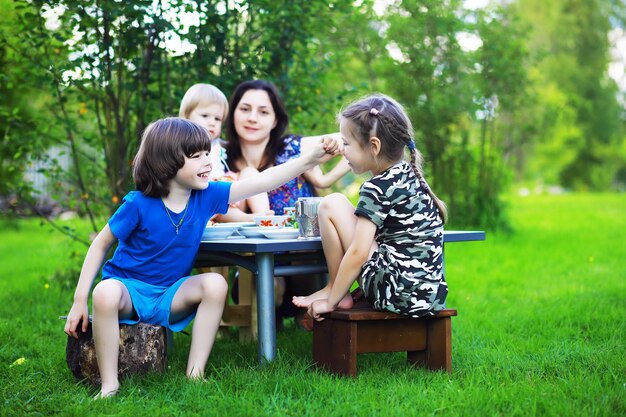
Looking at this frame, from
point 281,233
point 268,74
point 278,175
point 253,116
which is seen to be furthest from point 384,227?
point 268,74

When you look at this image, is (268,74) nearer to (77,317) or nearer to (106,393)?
(77,317)

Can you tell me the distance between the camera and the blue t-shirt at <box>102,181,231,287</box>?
3.44 metres

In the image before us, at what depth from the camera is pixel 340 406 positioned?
300 cm

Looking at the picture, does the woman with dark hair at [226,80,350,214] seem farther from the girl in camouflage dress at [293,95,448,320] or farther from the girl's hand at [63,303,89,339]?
the girl's hand at [63,303,89,339]

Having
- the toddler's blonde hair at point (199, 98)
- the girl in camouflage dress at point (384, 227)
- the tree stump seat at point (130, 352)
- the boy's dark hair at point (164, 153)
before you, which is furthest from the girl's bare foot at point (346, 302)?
the toddler's blonde hair at point (199, 98)

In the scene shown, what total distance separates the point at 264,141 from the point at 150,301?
1638mm

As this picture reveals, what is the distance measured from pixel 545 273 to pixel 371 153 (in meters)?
4.01

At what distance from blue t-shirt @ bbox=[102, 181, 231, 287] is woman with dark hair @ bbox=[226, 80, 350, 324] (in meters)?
1.17

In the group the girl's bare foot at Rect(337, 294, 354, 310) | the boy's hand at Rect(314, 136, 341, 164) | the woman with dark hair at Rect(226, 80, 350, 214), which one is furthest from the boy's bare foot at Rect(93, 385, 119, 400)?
the woman with dark hair at Rect(226, 80, 350, 214)

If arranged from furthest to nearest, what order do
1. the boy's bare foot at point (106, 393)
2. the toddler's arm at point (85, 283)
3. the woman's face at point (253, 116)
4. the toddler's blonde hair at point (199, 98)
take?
the woman's face at point (253, 116) → the toddler's blonde hair at point (199, 98) → the toddler's arm at point (85, 283) → the boy's bare foot at point (106, 393)

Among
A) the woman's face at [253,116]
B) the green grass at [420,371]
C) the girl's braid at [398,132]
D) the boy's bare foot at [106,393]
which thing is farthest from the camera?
the woman's face at [253,116]

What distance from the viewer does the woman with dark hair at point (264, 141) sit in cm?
472

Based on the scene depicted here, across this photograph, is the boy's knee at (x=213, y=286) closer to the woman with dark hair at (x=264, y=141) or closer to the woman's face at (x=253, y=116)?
the woman with dark hair at (x=264, y=141)

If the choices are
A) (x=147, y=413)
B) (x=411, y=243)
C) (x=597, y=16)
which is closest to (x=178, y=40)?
(x=411, y=243)
